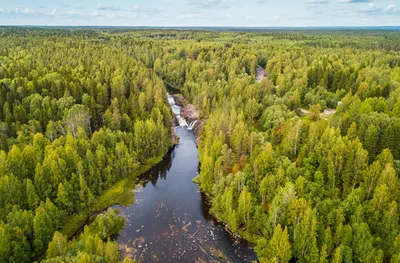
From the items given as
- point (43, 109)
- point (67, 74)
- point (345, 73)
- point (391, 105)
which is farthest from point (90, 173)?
point (345, 73)

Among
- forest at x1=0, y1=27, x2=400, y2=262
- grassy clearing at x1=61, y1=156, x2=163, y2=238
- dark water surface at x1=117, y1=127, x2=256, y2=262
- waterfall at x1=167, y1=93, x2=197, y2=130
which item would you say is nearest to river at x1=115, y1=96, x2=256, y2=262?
dark water surface at x1=117, y1=127, x2=256, y2=262

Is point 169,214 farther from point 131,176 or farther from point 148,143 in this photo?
point 148,143

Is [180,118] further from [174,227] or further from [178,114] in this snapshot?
[174,227]

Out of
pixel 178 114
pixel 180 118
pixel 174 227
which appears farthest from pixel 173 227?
pixel 178 114

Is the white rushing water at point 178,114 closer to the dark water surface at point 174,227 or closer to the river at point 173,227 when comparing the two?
the river at point 173,227

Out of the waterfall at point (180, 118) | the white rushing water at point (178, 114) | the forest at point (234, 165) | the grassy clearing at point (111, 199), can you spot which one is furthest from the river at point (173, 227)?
the white rushing water at point (178, 114)

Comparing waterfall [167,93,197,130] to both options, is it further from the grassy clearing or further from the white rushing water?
the grassy clearing
